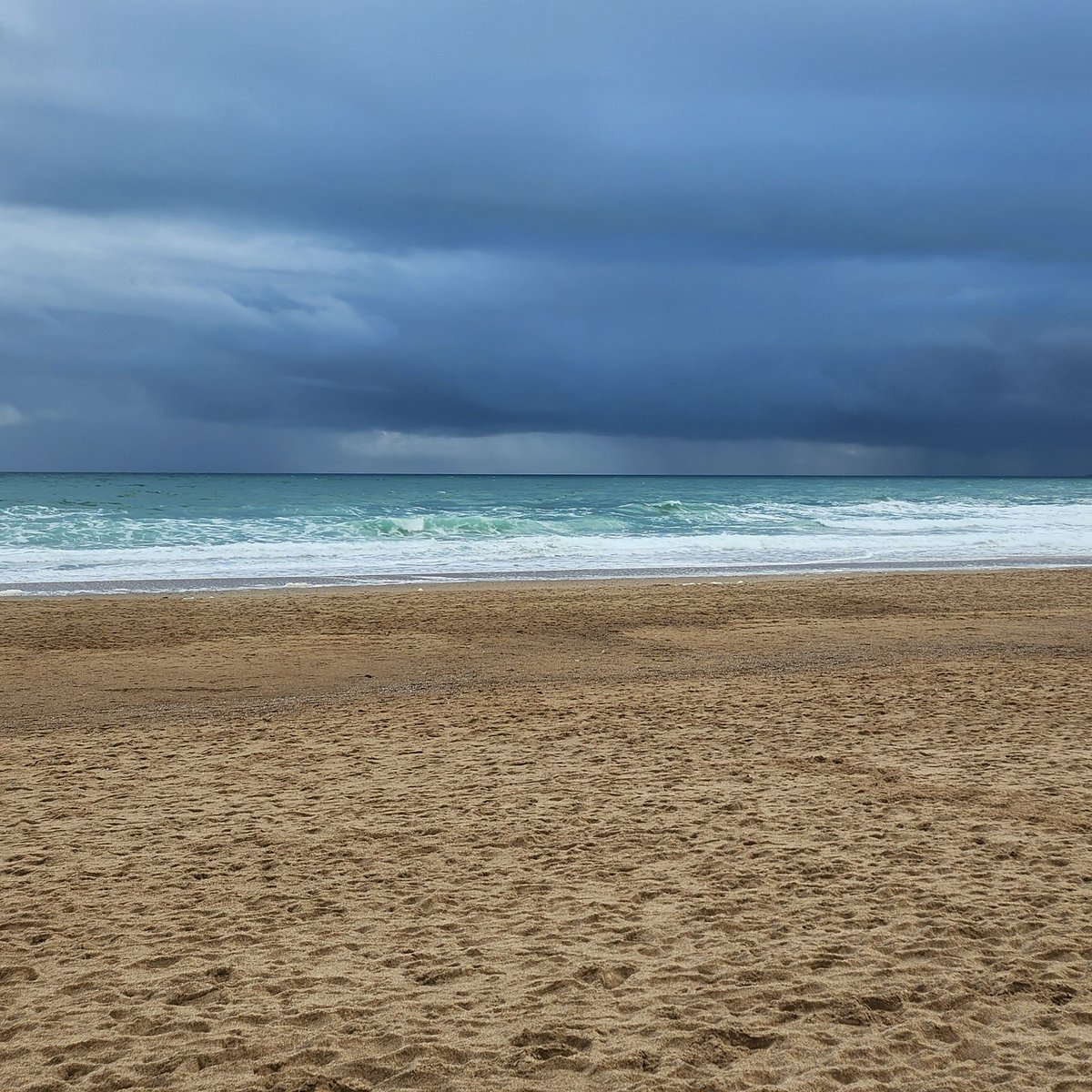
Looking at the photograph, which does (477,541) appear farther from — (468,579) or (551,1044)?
(551,1044)

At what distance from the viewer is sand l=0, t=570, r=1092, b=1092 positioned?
348cm

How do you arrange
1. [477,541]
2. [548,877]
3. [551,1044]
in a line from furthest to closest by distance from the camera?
[477,541] → [548,877] → [551,1044]

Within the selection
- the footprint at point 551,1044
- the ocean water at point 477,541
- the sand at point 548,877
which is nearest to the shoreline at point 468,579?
the ocean water at point 477,541

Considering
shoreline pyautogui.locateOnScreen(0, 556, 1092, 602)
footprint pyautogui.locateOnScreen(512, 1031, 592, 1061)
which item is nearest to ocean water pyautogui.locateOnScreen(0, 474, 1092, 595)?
shoreline pyautogui.locateOnScreen(0, 556, 1092, 602)

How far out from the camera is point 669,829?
557 cm

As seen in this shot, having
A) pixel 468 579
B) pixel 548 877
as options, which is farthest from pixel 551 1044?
pixel 468 579

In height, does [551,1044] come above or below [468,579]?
below

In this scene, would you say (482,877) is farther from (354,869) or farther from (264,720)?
(264,720)

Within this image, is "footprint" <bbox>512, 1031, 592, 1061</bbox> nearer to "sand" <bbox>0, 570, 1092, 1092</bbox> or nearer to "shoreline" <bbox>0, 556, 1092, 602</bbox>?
"sand" <bbox>0, 570, 1092, 1092</bbox>

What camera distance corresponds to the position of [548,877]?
4941 millimetres

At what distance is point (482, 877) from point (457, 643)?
7042mm

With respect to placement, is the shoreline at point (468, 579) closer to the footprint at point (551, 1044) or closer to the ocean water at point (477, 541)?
the ocean water at point (477, 541)

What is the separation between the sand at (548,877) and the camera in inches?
137

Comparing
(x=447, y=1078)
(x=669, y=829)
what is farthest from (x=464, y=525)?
(x=447, y=1078)
